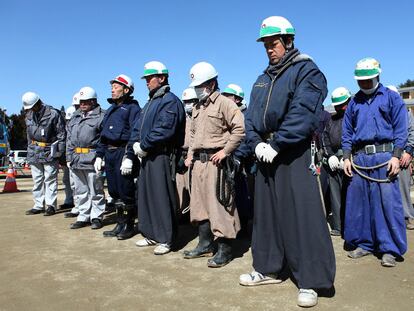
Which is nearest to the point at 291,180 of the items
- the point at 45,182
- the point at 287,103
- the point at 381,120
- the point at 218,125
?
the point at 287,103

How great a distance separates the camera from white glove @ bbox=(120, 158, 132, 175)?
5051 millimetres

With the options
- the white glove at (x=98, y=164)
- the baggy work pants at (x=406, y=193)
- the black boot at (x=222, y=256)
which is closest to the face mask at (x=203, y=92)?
the black boot at (x=222, y=256)

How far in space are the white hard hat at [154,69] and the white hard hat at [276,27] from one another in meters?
1.84

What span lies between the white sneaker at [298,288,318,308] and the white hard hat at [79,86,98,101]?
4.55 metres

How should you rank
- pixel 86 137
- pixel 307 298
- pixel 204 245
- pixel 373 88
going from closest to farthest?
1. pixel 307 298
2. pixel 373 88
3. pixel 204 245
4. pixel 86 137

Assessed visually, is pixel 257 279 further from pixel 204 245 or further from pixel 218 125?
pixel 218 125

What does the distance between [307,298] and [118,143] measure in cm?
341

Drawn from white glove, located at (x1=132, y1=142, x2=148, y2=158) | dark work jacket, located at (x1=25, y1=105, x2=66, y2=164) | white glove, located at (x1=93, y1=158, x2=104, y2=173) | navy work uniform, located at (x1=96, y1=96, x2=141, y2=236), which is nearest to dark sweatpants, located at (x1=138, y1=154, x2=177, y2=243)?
white glove, located at (x1=132, y1=142, x2=148, y2=158)

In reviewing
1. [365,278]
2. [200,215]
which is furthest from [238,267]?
[365,278]

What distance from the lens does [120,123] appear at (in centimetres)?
550

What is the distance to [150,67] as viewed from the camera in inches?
197

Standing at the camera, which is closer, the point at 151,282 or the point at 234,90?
the point at 151,282

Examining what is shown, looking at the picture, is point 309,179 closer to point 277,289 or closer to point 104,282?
point 277,289

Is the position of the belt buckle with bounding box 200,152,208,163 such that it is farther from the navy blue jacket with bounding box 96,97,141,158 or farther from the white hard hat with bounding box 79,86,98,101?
the white hard hat with bounding box 79,86,98,101
